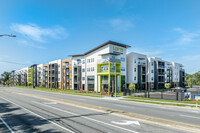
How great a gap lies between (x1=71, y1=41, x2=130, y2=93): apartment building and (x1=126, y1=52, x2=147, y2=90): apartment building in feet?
15.0

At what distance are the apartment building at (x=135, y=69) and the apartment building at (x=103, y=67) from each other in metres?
4.56

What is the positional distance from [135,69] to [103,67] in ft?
46.2

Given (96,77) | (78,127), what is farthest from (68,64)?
(78,127)

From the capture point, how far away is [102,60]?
45812mm

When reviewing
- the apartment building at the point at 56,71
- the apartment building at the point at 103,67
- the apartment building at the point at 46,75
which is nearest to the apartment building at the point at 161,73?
the apartment building at the point at 103,67

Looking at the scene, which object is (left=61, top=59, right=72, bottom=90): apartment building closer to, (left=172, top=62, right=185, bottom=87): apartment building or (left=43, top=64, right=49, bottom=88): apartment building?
(left=43, top=64, right=49, bottom=88): apartment building

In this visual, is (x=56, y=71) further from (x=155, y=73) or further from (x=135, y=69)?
(x=155, y=73)

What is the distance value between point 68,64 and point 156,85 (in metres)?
41.4

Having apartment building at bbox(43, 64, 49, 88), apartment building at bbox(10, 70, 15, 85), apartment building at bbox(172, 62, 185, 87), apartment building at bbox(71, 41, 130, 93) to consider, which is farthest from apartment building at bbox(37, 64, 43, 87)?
apartment building at bbox(172, 62, 185, 87)

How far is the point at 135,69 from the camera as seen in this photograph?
5406 cm

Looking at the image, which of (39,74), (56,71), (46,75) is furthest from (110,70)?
(39,74)

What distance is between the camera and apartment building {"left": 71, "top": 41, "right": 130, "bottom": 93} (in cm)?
4506

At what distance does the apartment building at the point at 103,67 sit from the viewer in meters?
45.1

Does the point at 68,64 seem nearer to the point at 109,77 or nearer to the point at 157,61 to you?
the point at 109,77
